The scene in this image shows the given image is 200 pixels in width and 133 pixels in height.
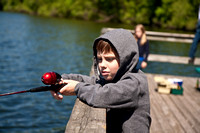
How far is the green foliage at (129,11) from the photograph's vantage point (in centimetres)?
4428

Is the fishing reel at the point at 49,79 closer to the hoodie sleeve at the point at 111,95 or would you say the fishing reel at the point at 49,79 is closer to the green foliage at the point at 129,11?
the hoodie sleeve at the point at 111,95

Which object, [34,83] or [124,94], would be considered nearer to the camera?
[124,94]

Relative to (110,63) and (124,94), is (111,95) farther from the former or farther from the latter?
(110,63)

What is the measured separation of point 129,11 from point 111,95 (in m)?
53.2

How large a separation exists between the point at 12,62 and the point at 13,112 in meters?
6.54

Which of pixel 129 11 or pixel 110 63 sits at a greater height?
pixel 110 63

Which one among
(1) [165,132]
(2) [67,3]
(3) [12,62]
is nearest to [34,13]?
(2) [67,3]

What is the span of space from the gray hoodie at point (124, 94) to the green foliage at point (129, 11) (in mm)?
43109

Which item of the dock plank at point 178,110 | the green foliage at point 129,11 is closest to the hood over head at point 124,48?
the dock plank at point 178,110

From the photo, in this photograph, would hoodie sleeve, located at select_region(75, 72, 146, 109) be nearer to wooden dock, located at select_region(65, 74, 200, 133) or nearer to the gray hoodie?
the gray hoodie

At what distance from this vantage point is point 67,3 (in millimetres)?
60969

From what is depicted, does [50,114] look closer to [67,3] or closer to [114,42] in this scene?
[114,42]

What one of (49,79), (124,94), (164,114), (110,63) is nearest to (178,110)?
(164,114)

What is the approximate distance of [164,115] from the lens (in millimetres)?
4746
